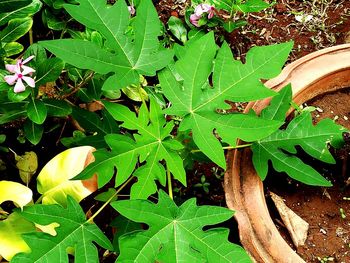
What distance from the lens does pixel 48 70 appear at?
1.94 metres

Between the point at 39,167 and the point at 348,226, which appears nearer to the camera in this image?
the point at 348,226

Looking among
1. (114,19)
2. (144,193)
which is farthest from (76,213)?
(114,19)

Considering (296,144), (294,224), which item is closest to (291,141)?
(296,144)

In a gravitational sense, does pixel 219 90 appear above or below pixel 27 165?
above

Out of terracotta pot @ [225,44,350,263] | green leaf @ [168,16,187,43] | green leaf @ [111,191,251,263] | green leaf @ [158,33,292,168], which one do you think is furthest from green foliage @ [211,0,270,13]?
green leaf @ [111,191,251,263]

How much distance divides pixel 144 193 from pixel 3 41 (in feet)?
2.94

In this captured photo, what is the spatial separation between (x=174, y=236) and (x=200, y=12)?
122 centimetres

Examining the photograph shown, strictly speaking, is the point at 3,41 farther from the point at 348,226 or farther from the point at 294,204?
the point at 348,226

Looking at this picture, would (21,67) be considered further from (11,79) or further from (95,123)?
(95,123)

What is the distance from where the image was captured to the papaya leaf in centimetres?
171

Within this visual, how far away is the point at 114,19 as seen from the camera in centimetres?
170

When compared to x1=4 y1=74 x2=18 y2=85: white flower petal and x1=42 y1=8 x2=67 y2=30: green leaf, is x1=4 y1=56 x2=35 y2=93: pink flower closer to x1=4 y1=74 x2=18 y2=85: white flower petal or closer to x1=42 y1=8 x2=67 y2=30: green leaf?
x1=4 y1=74 x2=18 y2=85: white flower petal

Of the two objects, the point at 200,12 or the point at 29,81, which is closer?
the point at 29,81

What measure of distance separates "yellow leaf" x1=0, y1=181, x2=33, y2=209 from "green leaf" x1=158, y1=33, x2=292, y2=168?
587 mm
